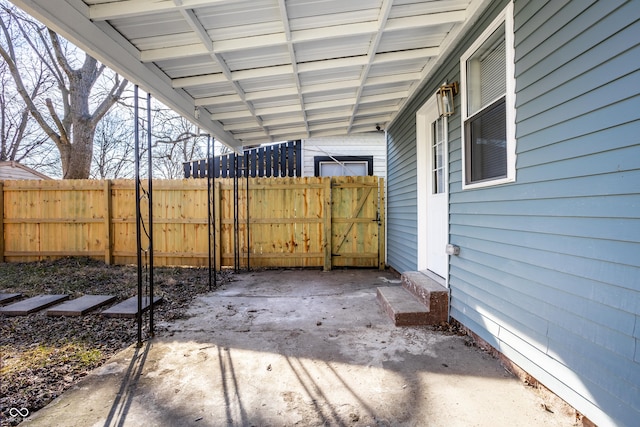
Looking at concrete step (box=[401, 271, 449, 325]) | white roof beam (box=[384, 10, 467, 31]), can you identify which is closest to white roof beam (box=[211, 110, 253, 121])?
white roof beam (box=[384, 10, 467, 31])

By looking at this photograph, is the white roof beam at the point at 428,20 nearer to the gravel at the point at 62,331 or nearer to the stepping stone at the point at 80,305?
the gravel at the point at 62,331

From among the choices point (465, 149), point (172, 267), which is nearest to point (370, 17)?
point (465, 149)

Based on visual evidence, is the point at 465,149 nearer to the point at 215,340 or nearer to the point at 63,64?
the point at 215,340

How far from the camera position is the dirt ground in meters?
1.77

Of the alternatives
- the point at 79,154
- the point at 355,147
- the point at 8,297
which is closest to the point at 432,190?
the point at 355,147

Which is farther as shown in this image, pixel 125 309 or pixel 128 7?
pixel 125 309

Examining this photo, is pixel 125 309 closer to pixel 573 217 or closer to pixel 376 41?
pixel 376 41

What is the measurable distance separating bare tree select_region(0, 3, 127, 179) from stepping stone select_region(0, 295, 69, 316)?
5.41 metres

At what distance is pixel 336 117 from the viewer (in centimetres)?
541

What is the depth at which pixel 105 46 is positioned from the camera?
7.99 feet

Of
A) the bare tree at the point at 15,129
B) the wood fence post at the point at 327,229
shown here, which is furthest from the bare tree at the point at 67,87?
the wood fence post at the point at 327,229

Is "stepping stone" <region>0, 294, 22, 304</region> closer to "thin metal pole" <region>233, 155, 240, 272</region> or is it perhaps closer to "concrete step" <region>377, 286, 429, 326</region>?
"thin metal pole" <region>233, 155, 240, 272</region>

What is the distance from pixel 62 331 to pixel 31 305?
3.39ft

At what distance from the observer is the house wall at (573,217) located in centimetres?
144
